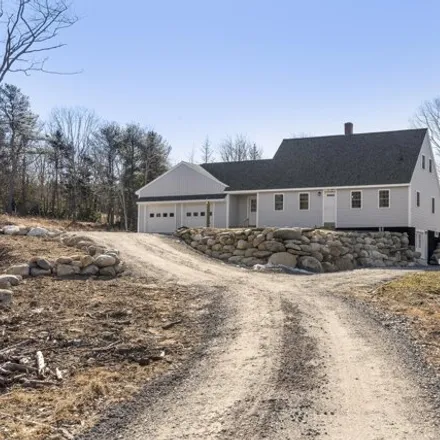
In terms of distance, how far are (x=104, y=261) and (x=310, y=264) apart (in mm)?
7383

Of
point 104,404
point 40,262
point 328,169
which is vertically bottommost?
point 104,404

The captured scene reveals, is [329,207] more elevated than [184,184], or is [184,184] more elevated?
[184,184]

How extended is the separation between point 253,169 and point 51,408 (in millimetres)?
24989

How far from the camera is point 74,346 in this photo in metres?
6.83

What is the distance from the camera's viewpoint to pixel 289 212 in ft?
86.6

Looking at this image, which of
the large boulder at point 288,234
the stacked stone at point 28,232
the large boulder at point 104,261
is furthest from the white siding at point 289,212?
the large boulder at point 104,261

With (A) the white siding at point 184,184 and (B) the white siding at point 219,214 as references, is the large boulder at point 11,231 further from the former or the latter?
(A) the white siding at point 184,184

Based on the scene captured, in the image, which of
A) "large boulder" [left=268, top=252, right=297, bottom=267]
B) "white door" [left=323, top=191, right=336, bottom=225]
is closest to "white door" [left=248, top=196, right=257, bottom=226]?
"white door" [left=323, top=191, right=336, bottom=225]

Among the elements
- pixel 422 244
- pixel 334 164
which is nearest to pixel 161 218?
pixel 334 164

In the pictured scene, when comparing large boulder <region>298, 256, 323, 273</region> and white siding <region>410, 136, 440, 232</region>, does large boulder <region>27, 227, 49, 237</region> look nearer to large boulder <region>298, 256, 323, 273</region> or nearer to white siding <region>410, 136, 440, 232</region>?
large boulder <region>298, 256, 323, 273</region>

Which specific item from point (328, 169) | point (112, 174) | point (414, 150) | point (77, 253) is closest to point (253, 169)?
point (328, 169)

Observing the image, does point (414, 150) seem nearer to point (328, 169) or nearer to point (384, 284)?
point (328, 169)

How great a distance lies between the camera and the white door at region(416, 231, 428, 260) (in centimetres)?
2535

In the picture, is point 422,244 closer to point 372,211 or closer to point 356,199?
point 372,211
